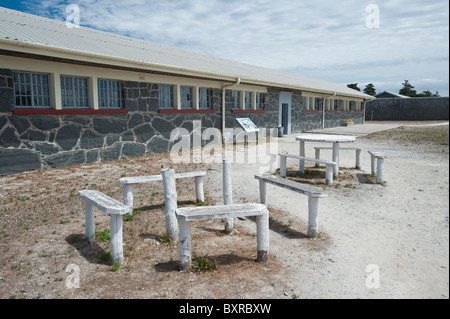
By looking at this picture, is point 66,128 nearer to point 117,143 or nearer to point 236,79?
point 117,143

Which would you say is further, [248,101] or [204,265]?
[248,101]

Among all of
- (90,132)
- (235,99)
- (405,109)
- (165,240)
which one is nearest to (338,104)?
(405,109)

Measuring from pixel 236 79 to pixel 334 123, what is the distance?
1327cm

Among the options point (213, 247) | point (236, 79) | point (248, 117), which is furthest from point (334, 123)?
point (213, 247)

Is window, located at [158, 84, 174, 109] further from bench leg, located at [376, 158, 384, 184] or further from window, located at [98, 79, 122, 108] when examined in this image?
bench leg, located at [376, 158, 384, 184]

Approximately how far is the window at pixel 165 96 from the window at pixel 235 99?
343 cm

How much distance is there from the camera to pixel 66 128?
7.87m

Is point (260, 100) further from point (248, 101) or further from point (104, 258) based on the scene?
point (104, 258)

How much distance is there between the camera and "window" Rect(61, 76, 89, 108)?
26.4ft

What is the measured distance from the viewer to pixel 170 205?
13.3 feet

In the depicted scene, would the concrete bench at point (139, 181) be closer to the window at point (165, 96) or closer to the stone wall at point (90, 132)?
the stone wall at point (90, 132)

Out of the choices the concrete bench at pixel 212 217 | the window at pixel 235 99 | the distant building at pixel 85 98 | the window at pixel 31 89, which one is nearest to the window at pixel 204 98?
the distant building at pixel 85 98

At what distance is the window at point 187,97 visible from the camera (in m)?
11.3

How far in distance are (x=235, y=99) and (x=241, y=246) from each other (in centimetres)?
1054
